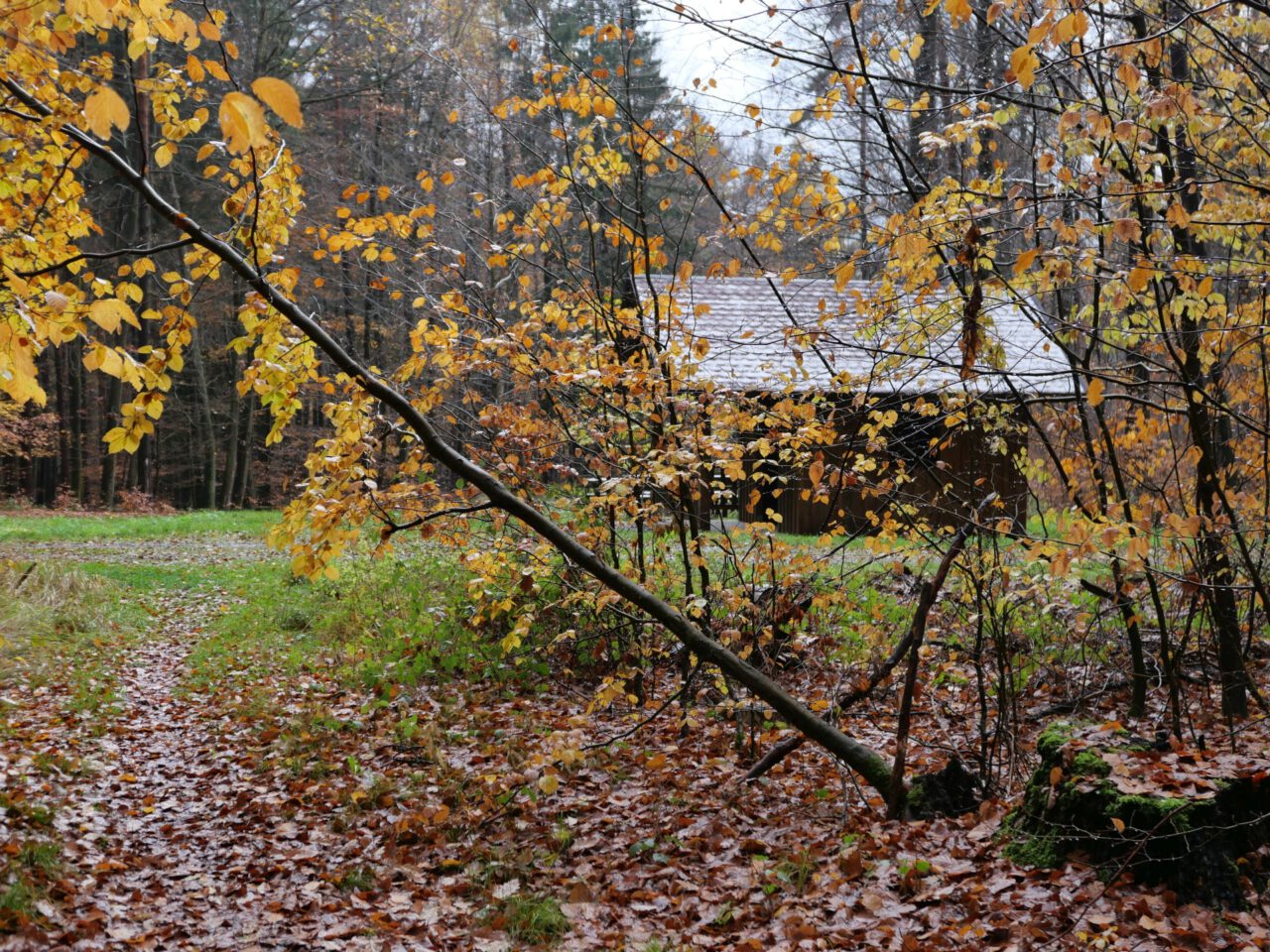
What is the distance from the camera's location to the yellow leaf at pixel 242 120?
2094 mm

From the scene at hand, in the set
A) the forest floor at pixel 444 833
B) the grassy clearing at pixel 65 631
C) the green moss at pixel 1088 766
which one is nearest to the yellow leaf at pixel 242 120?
the forest floor at pixel 444 833

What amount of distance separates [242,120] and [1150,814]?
13.7 feet

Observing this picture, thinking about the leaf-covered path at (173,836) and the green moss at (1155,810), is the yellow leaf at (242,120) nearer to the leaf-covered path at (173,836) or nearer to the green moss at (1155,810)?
the leaf-covered path at (173,836)

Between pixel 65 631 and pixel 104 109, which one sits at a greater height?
pixel 104 109

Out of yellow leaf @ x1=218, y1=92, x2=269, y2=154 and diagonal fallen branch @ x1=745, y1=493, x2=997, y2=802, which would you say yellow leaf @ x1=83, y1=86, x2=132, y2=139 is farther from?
diagonal fallen branch @ x1=745, y1=493, x2=997, y2=802

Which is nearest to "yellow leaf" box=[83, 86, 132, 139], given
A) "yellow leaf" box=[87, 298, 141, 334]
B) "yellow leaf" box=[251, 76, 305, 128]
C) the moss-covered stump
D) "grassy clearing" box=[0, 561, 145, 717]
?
"yellow leaf" box=[251, 76, 305, 128]

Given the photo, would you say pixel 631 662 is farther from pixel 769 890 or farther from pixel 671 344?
pixel 769 890

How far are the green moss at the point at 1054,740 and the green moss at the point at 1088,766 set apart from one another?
0.13 meters

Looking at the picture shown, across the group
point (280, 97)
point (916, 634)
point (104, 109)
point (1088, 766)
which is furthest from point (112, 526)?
point (280, 97)

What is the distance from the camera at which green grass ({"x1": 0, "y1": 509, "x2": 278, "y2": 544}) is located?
17594 mm

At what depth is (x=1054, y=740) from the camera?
4586mm

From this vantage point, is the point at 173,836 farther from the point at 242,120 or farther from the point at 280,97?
the point at 280,97

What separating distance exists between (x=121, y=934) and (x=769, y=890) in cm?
304

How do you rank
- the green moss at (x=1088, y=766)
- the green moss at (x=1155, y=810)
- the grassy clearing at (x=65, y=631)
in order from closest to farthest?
1. the green moss at (x=1155, y=810)
2. the green moss at (x=1088, y=766)
3. the grassy clearing at (x=65, y=631)
